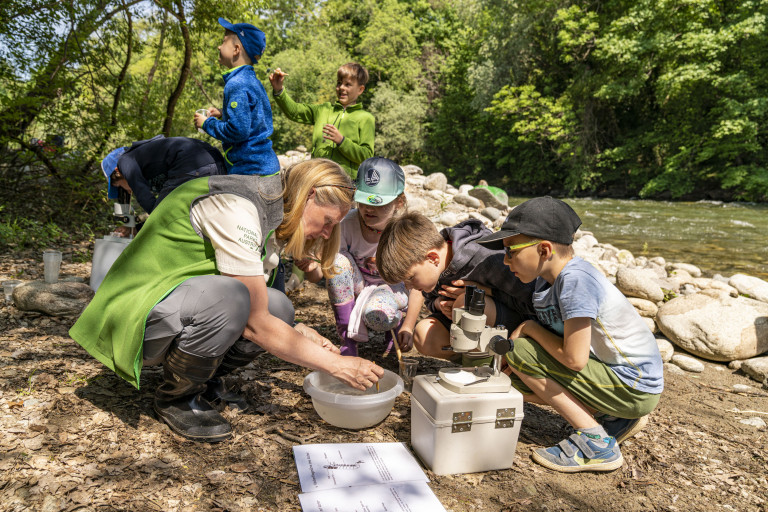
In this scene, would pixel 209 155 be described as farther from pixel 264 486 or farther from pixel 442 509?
pixel 442 509

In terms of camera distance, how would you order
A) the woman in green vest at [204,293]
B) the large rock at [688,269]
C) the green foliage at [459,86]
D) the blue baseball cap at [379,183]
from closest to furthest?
1. the woman in green vest at [204,293]
2. the blue baseball cap at [379,183]
3. the green foliage at [459,86]
4. the large rock at [688,269]

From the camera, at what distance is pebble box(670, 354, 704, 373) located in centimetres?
316

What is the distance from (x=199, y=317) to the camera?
1.65 metres

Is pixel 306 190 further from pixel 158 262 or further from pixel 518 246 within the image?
pixel 518 246

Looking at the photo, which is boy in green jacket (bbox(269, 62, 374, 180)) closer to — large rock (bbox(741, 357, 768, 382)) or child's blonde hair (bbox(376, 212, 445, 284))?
child's blonde hair (bbox(376, 212, 445, 284))

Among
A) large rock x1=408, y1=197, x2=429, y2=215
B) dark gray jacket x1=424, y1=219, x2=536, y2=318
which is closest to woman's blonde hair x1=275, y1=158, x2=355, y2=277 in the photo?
dark gray jacket x1=424, y1=219, x2=536, y2=318

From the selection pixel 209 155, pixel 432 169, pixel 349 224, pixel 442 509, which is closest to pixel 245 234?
pixel 442 509

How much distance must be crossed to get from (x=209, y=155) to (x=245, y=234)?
5.72 feet

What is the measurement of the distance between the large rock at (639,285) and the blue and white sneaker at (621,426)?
230 centimetres

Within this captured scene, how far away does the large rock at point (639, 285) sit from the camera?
4023 mm

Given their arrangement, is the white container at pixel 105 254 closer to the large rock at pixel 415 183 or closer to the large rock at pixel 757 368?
the large rock at pixel 757 368

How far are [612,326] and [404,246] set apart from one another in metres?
0.95


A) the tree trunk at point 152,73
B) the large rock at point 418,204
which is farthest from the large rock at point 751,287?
the tree trunk at point 152,73

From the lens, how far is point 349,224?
9.82 ft
